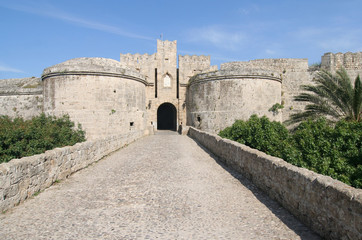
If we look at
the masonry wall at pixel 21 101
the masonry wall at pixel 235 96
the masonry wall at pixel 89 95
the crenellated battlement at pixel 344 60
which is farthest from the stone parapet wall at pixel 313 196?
the masonry wall at pixel 21 101

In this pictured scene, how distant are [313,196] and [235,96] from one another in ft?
53.0

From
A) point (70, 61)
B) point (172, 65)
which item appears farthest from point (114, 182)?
point (172, 65)

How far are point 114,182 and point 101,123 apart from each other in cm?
1183

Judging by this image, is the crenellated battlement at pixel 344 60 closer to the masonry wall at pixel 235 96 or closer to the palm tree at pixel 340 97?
the masonry wall at pixel 235 96

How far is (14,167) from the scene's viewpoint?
15.5ft

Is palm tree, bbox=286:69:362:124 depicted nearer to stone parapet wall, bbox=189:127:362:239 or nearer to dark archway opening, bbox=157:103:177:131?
stone parapet wall, bbox=189:127:362:239

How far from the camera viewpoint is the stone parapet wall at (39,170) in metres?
4.53

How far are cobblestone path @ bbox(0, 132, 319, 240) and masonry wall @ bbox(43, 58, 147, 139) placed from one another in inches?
431

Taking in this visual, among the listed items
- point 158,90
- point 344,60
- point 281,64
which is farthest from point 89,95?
point 344,60

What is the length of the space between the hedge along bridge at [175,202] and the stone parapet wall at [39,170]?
0.02m

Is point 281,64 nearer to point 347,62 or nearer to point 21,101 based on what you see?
point 347,62

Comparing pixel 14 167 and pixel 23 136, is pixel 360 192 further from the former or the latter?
pixel 23 136

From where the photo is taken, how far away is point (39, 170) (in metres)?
5.64

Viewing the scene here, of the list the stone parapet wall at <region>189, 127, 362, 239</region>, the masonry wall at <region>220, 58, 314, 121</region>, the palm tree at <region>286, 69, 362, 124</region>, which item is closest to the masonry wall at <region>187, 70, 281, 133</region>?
the masonry wall at <region>220, 58, 314, 121</region>
